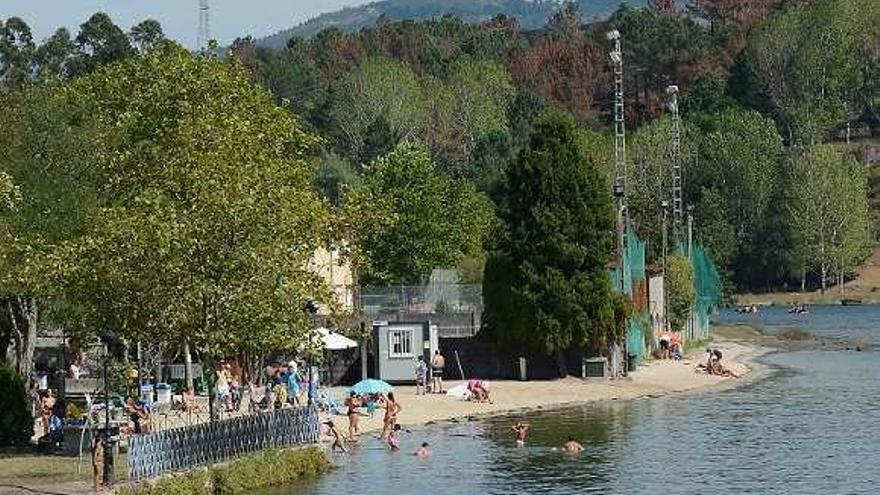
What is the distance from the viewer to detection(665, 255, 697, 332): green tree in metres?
103

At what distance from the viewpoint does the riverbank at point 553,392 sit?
67125mm

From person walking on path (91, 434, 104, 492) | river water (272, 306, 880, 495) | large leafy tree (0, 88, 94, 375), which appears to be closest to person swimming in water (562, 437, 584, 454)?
river water (272, 306, 880, 495)

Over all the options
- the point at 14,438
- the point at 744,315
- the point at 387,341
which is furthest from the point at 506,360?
the point at 744,315

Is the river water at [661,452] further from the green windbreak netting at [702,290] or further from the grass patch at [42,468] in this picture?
the green windbreak netting at [702,290]

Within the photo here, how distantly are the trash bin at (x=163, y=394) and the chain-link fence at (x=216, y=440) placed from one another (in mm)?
9985

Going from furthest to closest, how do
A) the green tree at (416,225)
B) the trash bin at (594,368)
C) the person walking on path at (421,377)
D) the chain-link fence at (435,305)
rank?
the green tree at (416,225) < the chain-link fence at (435,305) < the trash bin at (594,368) < the person walking on path at (421,377)

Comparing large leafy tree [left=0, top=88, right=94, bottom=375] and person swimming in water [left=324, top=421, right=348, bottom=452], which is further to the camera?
person swimming in water [left=324, top=421, right=348, bottom=452]

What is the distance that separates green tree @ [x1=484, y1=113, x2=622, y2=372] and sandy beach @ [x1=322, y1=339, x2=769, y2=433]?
2.22 meters

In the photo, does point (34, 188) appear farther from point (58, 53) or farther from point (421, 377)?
point (58, 53)

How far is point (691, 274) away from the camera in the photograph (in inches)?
4134

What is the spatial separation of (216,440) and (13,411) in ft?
23.8

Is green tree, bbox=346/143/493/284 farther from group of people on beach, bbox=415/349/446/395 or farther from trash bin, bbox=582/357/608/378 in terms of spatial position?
group of people on beach, bbox=415/349/446/395

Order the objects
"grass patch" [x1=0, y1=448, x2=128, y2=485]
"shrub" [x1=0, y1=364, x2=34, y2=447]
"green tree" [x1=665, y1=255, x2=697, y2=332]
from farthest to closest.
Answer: "green tree" [x1=665, y1=255, x2=697, y2=332] < "shrub" [x1=0, y1=364, x2=34, y2=447] < "grass patch" [x1=0, y1=448, x2=128, y2=485]

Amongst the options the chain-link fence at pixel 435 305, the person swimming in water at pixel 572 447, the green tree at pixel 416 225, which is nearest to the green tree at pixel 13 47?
the green tree at pixel 416 225
